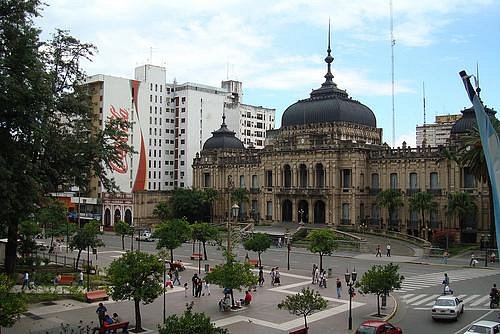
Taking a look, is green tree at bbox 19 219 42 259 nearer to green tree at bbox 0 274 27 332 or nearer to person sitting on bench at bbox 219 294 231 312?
person sitting on bench at bbox 219 294 231 312

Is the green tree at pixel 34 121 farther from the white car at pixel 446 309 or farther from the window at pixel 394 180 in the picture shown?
the window at pixel 394 180

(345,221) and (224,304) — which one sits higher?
(345,221)

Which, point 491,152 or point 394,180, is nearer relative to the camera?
point 491,152

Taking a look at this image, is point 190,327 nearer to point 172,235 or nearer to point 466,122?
point 172,235

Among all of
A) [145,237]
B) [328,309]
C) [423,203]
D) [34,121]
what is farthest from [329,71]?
[34,121]

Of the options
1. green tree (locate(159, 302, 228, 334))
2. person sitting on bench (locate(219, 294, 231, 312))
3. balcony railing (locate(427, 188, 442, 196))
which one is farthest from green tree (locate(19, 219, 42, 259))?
balcony railing (locate(427, 188, 442, 196))

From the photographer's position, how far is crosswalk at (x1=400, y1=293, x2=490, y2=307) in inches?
1533

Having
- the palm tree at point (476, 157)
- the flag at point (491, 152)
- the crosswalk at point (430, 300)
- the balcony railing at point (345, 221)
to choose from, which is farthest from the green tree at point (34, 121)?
the balcony railing at point (345, 221)

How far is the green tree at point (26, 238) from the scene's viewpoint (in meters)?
49.2

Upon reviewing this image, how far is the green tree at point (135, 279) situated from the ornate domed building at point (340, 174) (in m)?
53.8

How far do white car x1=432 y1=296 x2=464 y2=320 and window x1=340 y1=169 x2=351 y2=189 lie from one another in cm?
5425

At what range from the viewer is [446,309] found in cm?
3316

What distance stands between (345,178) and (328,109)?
41.8 feet

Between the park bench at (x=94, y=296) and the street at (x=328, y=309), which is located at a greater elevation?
the park bench at (x=94, y=296)
